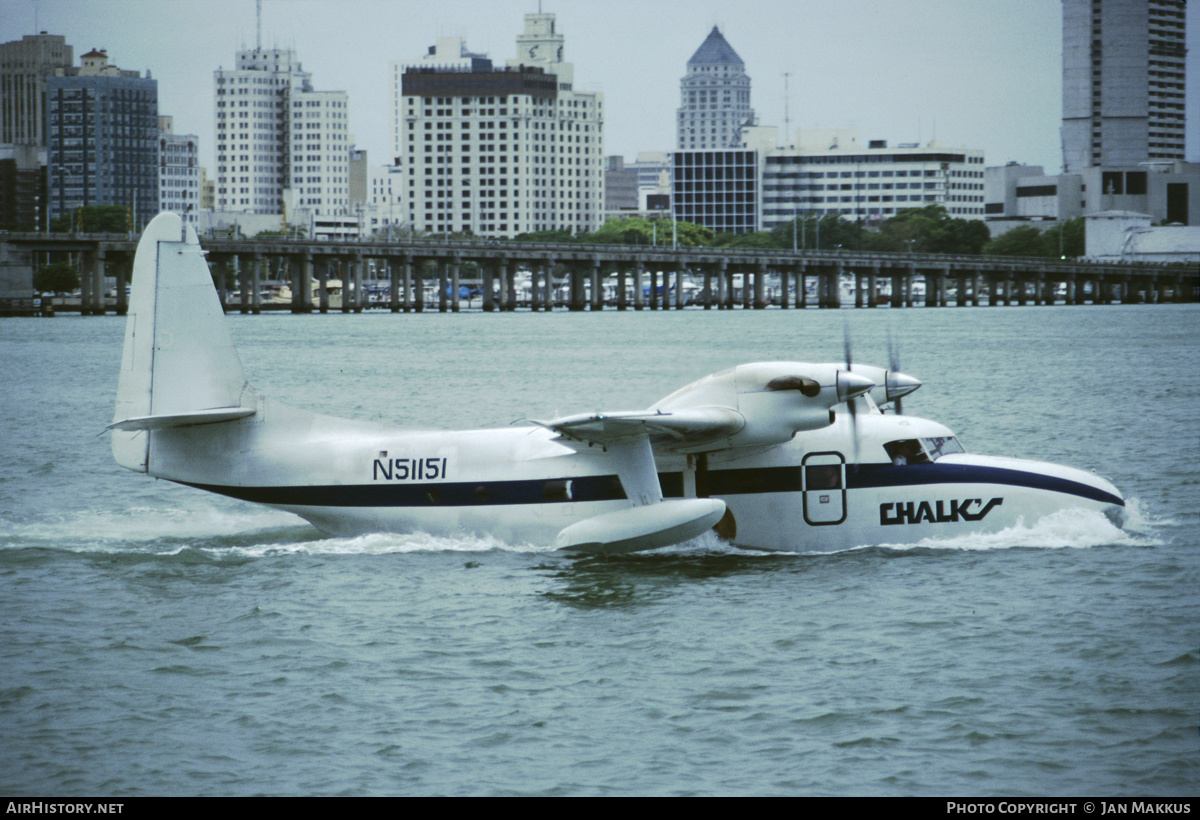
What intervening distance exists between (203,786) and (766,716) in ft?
19.3

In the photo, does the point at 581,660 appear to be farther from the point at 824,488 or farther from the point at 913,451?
the point at 913,451

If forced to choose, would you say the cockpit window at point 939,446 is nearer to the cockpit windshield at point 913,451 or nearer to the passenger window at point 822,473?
the cockpit windshield at point 913,451

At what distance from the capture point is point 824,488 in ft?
67.5

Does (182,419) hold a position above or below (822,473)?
above

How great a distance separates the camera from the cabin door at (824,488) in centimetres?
2039

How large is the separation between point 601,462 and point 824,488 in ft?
11.4

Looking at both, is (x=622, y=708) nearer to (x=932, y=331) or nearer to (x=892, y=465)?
(x=892, y=465)

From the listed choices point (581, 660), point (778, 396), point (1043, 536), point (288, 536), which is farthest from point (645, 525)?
point (288, 536)

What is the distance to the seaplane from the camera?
19.5m

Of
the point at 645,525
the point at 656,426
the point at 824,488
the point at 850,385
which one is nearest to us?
the point at 850,385

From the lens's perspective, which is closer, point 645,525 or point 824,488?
point 645,525

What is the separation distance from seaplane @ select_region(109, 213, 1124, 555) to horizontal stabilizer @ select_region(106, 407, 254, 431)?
0.12 feet

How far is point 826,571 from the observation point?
2016 centimetres

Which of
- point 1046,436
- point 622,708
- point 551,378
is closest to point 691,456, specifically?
point 622,708
